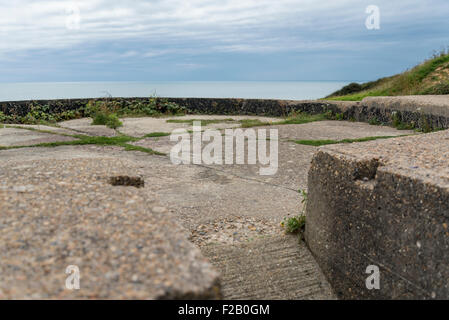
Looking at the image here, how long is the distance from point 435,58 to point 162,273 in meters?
10.6

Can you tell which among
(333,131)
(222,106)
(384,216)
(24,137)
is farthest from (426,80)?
(384,216)

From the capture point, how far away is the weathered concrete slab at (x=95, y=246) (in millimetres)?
1191

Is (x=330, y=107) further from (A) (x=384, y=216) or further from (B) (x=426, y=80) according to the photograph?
(A) (x=384, y=216)

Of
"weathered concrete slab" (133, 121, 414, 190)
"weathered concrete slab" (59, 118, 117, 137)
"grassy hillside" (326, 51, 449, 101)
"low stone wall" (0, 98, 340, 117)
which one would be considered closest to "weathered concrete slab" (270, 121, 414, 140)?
"weathered concrete slab" (133, 121, 414, 190)

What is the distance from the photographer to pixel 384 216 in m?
2.11

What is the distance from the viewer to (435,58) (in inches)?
400

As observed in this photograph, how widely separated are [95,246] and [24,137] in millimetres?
5622

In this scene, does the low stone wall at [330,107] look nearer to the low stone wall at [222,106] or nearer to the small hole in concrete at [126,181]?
the low stone wall at [222,106]

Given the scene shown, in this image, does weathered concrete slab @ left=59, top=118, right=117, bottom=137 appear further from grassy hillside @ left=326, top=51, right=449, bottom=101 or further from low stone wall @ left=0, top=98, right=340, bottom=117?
grassy hillside @ left=326, top=51, right=449, bottom=101

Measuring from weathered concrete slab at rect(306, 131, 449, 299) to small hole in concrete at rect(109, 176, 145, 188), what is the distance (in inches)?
44.2

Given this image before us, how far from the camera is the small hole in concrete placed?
2.14m

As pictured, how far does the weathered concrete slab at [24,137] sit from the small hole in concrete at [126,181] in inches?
168

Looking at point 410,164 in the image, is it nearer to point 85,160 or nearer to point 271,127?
point 85,160

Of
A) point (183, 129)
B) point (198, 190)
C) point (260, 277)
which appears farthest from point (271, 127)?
point (260, 277)
